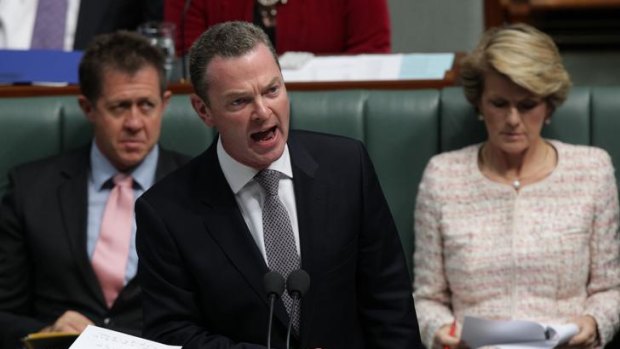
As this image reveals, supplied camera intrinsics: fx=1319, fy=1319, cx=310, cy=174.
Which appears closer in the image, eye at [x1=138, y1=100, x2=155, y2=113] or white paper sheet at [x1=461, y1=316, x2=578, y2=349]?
white paper sheet at [x1=461, y1=316, x2=578, y2=349]

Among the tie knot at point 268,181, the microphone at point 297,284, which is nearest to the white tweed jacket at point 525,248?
the tie knot at point 268,181

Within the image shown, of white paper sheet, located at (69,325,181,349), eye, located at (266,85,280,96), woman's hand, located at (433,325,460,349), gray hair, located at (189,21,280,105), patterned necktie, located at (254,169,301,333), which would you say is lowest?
woman's hand, located at (433,325,460,349)

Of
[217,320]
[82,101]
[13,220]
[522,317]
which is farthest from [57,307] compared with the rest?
[522,317]

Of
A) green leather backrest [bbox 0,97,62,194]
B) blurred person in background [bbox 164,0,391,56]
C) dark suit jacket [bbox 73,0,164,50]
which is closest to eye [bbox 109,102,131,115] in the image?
green leather backrest [bbox 0,97,62,194]

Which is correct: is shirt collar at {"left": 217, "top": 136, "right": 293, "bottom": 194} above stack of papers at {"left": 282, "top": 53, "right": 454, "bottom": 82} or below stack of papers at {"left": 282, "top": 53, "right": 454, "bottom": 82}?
above

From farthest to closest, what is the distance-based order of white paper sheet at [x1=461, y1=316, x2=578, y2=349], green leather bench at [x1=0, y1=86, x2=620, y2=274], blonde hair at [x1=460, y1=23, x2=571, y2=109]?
green leather bench at [x1=0, y1=86, x2=620, y2=274]
blonde hair at [x1=460, y1=23, x2=571, y2=109]
white paper sheet at [x1=461, y1=316, x2=578, y2=349]

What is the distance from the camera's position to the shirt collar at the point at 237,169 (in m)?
2.56

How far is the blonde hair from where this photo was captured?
10.8 feet

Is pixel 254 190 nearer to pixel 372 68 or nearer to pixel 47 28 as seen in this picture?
pixel 372 68

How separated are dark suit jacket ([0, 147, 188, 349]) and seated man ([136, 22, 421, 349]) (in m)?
0.81

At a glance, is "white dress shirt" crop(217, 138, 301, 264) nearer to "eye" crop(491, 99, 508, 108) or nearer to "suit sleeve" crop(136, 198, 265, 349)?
"suit sleeve" crop(136, 198, 265, 349)

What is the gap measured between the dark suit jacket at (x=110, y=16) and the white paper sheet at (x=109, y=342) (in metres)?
2.01

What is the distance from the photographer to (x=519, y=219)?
3.29 meters

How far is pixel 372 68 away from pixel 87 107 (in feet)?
2.86
